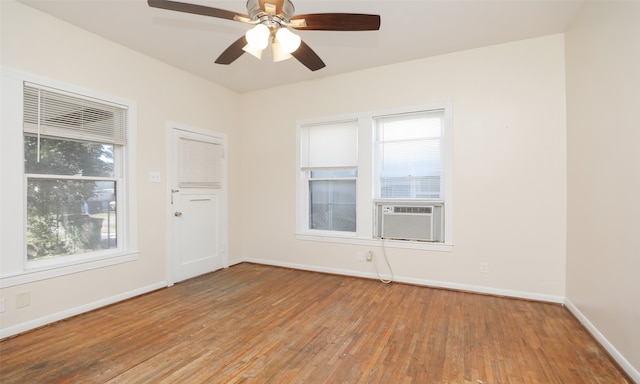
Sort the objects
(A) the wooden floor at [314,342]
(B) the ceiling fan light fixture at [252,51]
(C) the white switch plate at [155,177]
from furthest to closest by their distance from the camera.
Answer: (C) the white switch plate at [155,177] < (B) the ceiling fan light fixture at [252,51] < (A) the wooden floor at [314,342]

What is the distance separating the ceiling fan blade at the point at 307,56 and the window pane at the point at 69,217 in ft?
8.31

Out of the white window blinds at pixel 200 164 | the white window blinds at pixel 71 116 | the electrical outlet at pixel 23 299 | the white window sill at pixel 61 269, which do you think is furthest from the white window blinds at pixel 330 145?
the electrical outlet at pixel 23 299

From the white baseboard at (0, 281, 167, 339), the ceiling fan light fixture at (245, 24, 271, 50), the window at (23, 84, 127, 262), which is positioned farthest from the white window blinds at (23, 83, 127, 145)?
the ceiling fan light fixture at (245, 24, 271, 50)

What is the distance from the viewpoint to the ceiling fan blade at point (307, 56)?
89.0 inches

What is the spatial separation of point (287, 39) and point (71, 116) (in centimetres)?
240

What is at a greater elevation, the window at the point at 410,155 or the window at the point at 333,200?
the window at the point at 410,155

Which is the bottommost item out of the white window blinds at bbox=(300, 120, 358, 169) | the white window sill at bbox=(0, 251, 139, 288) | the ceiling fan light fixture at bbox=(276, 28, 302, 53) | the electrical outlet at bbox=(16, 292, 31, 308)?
the electrical outlet at bbox=(16, 292, 31, 308)

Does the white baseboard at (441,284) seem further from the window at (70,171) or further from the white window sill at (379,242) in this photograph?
the window at (70,171)

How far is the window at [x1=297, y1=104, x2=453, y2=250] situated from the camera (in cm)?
363

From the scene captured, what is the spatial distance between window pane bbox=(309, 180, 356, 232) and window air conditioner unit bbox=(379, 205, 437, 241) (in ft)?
1.68

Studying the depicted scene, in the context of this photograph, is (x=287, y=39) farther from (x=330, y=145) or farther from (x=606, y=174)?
(x=606, y=174)

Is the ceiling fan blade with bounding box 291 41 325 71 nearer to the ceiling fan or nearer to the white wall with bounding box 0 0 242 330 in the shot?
the ceiling fan

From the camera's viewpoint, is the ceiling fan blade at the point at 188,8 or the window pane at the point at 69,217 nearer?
the ceiling fan blade at the point at 188,8

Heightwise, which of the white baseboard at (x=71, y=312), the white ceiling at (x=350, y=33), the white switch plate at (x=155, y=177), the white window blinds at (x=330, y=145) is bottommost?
the white baseboard at (x=71, y=312)
